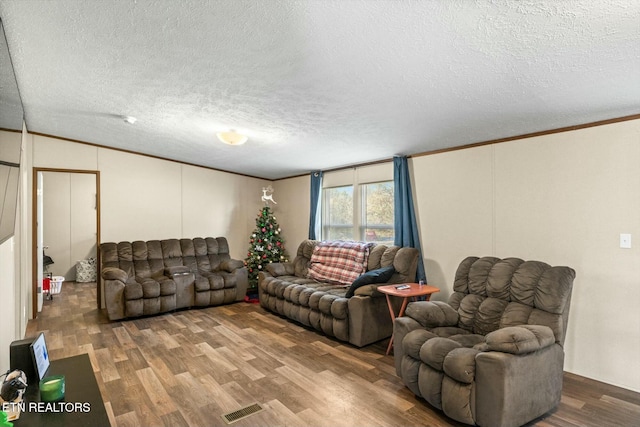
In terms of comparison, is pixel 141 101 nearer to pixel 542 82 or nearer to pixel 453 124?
pixel 453 124

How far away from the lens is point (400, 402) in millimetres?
2578

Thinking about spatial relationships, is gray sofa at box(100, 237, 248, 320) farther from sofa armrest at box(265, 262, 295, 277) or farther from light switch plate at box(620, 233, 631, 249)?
light switch plate at box(620, 233, 631, 249)

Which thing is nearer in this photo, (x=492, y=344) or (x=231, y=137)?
(x=492, y=344)

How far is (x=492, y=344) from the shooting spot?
7.29ft

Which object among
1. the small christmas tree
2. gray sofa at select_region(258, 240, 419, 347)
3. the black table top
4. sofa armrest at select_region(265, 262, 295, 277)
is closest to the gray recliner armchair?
gray sofa at select_region(258, 240, 419, 347)

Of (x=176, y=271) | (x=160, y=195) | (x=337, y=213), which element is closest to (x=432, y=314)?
(x=337, y=213)

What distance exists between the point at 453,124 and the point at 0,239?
3449 millimetres

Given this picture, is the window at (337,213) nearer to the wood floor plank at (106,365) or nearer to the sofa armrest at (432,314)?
the sofa armrest at (432,314)

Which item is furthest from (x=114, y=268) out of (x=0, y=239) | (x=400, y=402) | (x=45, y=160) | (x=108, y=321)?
(x=400, y=402)

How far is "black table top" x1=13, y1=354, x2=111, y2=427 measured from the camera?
1359 millimetres

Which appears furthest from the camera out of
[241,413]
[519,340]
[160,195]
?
[160,195]

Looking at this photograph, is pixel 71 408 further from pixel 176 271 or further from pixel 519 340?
pixel 176 271

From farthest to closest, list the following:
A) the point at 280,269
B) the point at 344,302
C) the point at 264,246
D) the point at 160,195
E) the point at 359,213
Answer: the point at 264,246
the point at 160,195
the point at 280,269
the point at 359,213
the point at 344,302

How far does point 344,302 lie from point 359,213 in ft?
6.06
